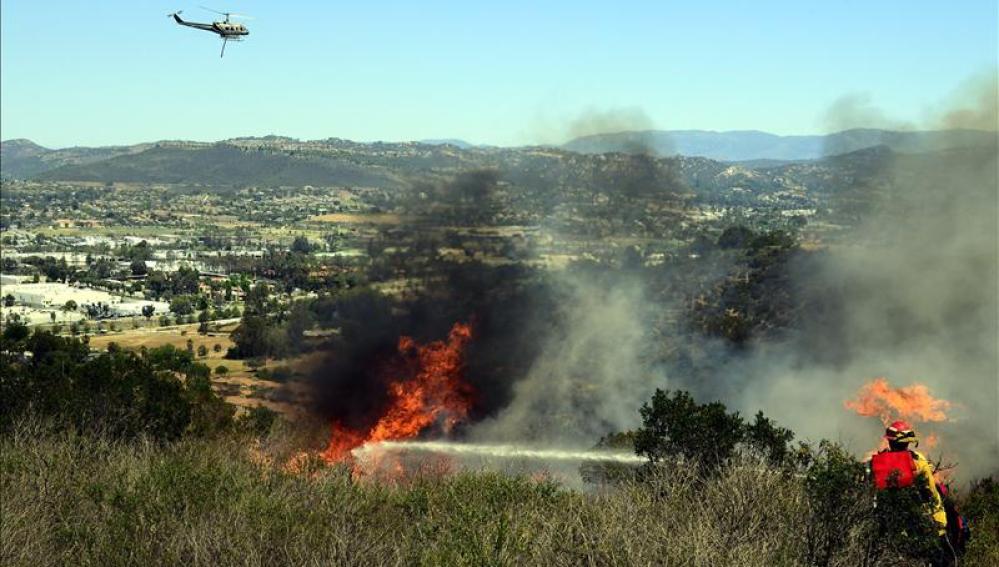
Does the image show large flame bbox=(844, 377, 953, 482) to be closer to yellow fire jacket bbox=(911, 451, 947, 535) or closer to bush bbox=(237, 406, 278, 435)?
yellow fire jacket bbox=(911, 451, 947, 535)

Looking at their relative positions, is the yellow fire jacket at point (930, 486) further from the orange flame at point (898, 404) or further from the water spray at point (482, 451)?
the orange flame at point (898, 404)

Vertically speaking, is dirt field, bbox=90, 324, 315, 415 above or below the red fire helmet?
below

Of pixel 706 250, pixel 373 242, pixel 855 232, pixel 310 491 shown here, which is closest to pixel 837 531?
pixel 310 491

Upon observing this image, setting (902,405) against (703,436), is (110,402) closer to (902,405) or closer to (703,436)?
(703,436)

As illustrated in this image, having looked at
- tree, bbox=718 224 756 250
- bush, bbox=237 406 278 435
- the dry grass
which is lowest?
bush, bbox=237 406 278 435

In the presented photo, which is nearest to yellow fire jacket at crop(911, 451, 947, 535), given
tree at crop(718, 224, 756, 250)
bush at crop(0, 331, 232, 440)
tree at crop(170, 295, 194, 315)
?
bush at crop(0, 331, 232, 440)

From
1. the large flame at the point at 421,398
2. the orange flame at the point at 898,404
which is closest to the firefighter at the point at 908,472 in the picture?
the orange flame at the point at 898,404

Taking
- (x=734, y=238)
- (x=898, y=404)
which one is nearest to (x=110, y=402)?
(x=898, y=404)
